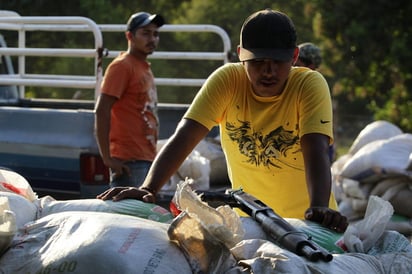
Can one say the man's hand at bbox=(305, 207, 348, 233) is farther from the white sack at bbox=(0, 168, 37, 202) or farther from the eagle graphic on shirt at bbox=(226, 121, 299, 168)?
the white sack at bbox=(0, 168, 37, 202)

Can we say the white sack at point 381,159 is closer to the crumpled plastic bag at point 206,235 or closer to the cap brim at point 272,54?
the cap brim at point 272,54

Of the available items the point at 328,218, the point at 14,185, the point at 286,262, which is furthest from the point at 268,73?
the point at 286,262

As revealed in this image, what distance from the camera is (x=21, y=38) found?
8.94 metres

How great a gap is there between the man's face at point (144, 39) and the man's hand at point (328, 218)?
352 cm

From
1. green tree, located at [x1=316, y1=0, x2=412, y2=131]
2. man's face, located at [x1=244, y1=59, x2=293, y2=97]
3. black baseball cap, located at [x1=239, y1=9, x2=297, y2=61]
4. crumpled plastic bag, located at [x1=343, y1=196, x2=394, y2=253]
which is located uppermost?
black baseball cap, located at [x1=239, y1=9, x2=297, y2=61]

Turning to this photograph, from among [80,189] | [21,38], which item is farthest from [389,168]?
[21,38]

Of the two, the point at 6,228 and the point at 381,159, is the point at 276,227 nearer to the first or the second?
the point at 6,228

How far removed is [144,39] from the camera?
666cm

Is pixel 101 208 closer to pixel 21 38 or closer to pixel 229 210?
pixel 229 210

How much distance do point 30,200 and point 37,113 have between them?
3.48m

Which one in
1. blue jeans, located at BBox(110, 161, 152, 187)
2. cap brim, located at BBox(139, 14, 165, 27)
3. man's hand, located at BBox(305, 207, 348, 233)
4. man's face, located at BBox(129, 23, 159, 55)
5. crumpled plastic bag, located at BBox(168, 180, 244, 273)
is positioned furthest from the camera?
cap brim, located at BBox(139, 14, 165, 27)

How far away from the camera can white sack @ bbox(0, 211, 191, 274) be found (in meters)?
2.63

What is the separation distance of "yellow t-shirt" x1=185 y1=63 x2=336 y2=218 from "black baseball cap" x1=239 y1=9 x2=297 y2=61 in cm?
28

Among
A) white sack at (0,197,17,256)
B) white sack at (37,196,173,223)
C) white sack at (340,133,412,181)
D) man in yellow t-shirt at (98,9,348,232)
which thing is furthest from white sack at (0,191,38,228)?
white sack at (340,133,412,181)
